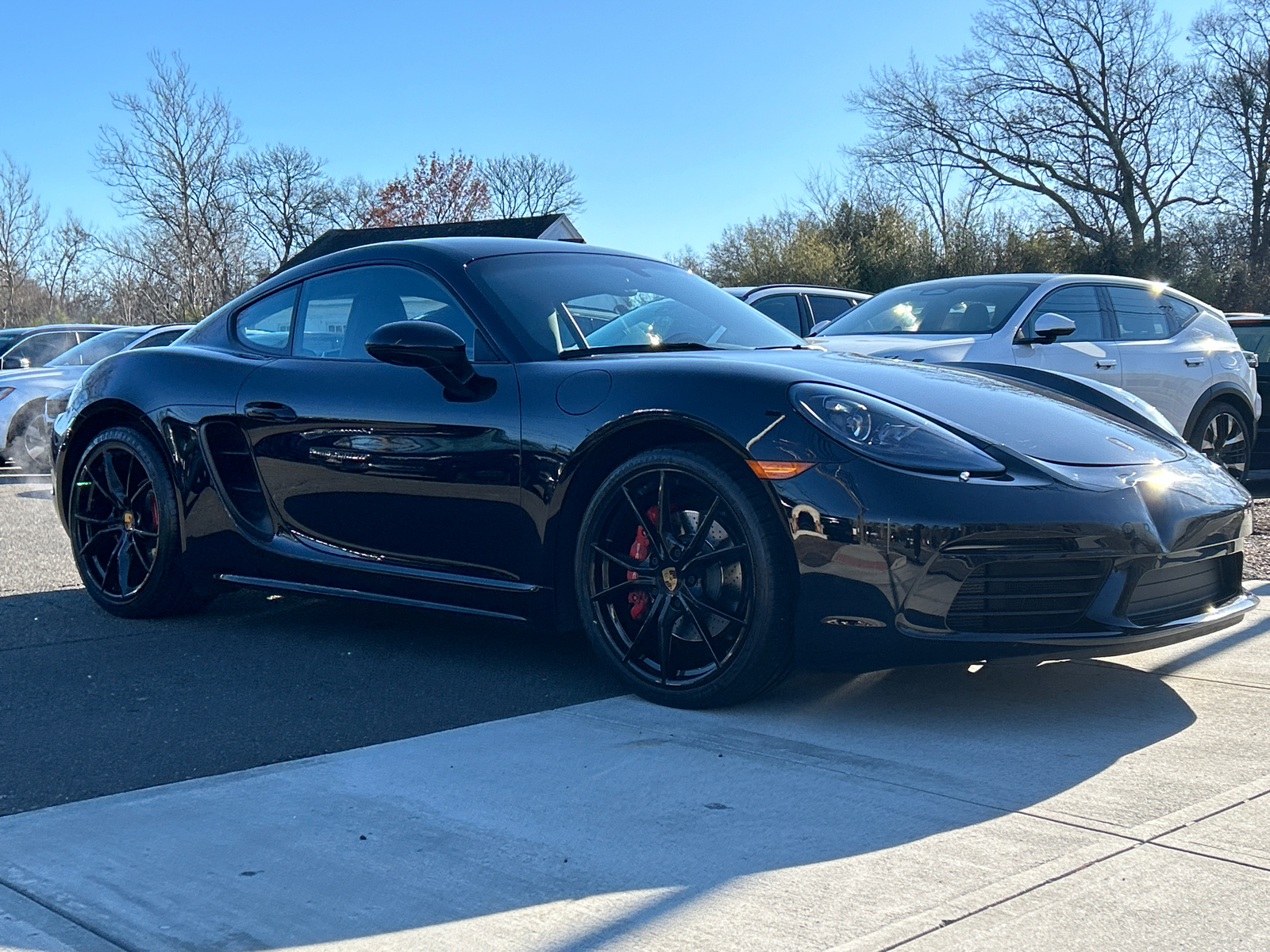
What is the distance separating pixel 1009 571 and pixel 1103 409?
50.5 inches

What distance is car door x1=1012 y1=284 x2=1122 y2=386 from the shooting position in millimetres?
8008

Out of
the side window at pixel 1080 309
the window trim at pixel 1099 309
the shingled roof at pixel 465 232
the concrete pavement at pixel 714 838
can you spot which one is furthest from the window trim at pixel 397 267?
the shingled roof at pixel 465 232

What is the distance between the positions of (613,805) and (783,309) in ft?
29.2

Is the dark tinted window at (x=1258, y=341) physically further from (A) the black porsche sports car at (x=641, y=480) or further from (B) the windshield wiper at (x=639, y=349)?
(B) the windshield wiper at (x=639, y=349)

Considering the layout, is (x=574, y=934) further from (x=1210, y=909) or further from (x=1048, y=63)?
(x=1048, y=63)

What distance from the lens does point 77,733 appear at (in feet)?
11.6

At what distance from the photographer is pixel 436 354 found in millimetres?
3977

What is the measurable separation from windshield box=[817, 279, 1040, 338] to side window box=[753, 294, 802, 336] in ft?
8.02

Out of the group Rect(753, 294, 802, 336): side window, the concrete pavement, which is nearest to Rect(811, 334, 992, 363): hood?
Rect(753, 294, 802, 336): side window

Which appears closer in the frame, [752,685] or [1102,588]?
[1102,588]

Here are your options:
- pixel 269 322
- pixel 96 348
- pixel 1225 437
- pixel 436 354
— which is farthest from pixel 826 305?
pixel 436 354

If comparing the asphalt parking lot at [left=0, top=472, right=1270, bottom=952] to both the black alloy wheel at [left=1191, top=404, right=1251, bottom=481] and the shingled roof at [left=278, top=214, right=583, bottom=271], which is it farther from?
the shingled roof at [left=278, top=214, right=583, bottom=271]

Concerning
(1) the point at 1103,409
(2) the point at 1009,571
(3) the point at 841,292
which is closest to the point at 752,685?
(2) the point at 1009,571

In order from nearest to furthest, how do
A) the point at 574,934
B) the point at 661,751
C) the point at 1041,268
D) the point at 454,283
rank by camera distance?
1. the point at 574,934
2. the point at 661,751
3. the point at 454,283
4. the point at 1041,268
